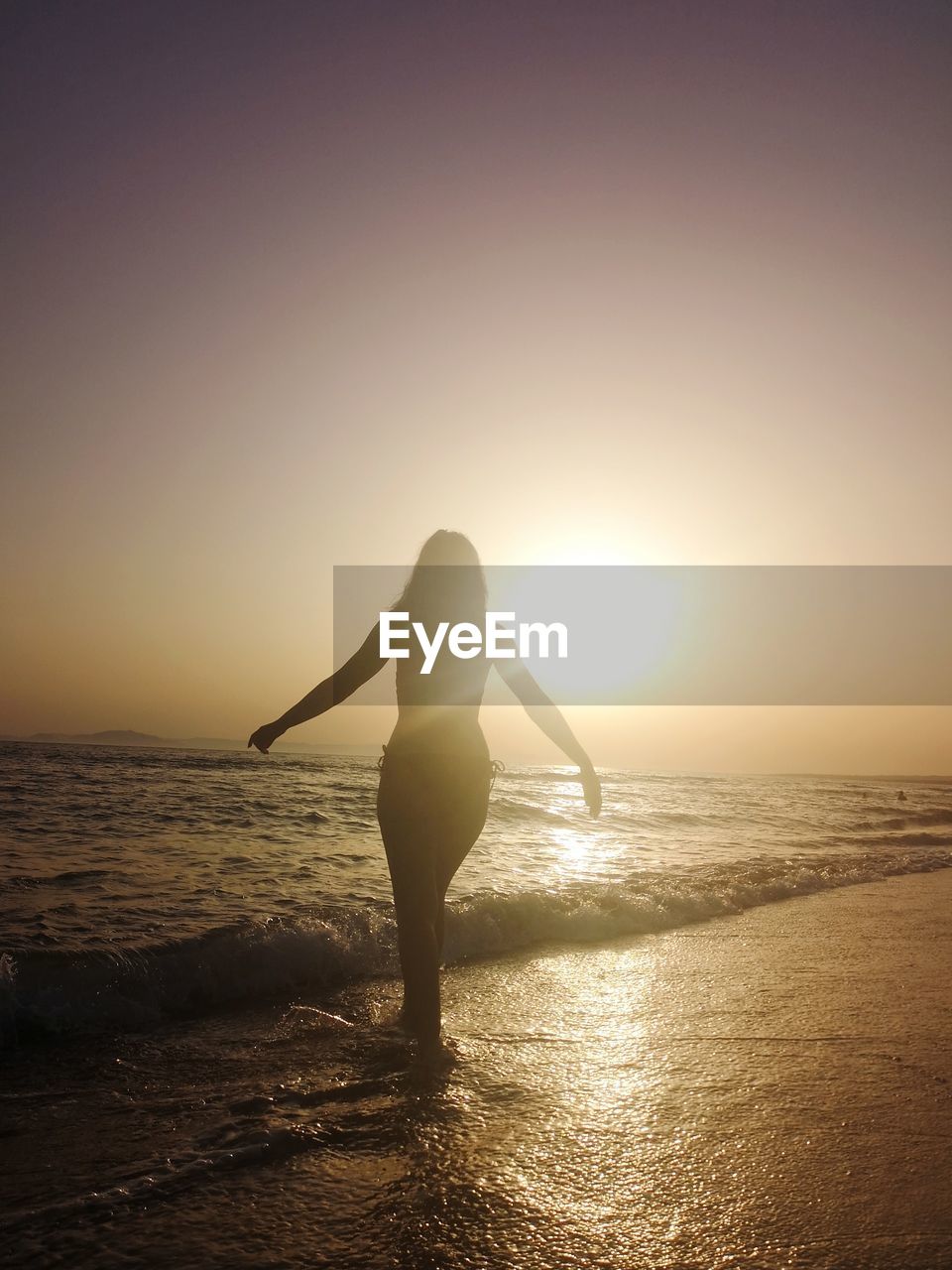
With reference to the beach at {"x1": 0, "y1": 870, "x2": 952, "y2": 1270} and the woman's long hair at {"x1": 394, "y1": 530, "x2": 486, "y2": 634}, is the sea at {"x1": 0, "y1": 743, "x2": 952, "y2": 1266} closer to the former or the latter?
the beach at {"x1": 0, "y1": 870, "x2": 952, "y2": 1270}

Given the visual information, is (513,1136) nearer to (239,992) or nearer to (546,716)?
(546,716)

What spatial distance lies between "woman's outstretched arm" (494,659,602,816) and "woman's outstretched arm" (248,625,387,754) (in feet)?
2.09

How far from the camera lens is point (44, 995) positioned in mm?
4398

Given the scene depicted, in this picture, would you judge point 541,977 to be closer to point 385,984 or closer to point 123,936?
point 385,984

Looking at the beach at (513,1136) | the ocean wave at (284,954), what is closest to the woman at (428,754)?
the beach at (513,1136)

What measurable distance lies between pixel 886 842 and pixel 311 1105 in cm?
1537

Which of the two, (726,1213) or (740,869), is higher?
(726,1213)

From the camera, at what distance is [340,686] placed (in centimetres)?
399

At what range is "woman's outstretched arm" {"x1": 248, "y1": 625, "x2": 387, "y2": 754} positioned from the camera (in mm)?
3955

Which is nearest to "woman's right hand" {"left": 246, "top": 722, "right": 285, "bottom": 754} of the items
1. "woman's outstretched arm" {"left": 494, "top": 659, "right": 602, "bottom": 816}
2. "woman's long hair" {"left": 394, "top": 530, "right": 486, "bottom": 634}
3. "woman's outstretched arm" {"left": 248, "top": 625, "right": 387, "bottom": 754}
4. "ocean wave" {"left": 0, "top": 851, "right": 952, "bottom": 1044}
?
"woman's outstretched arm" {"left": 248, "top": 625, "right": 387, "bottom": 754}

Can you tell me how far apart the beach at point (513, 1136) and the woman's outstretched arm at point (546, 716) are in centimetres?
124

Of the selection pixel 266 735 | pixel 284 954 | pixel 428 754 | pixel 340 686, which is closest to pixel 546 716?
pixel 428 754

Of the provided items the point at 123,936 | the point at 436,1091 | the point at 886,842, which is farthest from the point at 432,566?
the point at 886,842

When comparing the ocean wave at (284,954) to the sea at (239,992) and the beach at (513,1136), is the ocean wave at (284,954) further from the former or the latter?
the beach at (513,1136)
